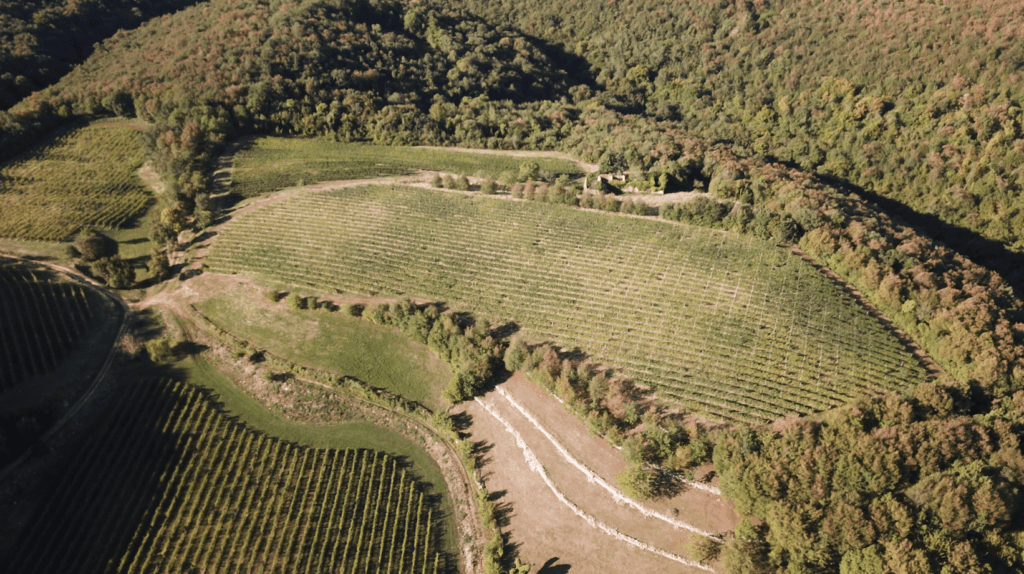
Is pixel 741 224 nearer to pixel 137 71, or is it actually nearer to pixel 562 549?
pixel 562 549

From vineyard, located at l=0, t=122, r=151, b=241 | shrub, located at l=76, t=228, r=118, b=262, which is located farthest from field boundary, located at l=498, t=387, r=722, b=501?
vineyard, located at l=0, t=122, r=151, b=241

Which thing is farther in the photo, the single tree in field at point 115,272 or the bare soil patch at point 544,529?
the single tree in field at point 115,272

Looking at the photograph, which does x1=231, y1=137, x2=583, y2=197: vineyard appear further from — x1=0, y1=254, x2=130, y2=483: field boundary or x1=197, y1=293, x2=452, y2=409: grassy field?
x1=197, y1=293, x2=452, y2=409: grassy field

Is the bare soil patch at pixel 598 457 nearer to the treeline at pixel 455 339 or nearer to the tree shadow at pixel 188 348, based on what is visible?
the treeline at pixel 455 339

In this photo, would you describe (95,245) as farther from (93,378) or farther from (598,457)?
(598,457)

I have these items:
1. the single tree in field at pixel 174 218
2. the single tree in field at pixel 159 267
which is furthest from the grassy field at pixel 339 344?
the single tree in field at pixel 174 218

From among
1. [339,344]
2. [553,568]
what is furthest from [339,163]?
[553,568]
